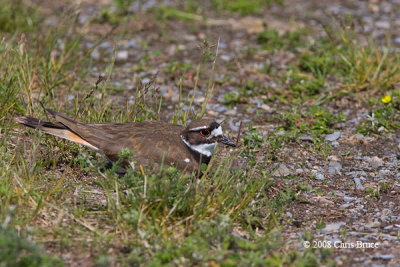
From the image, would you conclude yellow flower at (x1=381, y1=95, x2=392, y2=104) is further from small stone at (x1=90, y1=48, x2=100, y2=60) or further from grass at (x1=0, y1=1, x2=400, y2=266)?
small stone at (x1=90, y1=48, x2=100, y2=60)

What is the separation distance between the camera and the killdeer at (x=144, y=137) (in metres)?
6.18

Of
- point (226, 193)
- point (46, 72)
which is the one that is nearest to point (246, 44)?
point (46, 72)

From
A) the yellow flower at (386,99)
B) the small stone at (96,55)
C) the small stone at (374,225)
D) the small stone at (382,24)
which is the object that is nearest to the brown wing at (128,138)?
the small stone at (374,225)

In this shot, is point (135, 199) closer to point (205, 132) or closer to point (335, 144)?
point (205, 132)

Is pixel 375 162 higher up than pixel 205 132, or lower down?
lower down

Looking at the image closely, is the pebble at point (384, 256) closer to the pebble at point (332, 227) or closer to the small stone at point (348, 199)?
the pebble at point (332, 227)

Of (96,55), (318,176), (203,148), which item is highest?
(96,55)

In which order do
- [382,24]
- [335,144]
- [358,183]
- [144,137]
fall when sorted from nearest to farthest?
[144,137], [358,183], [335,144], [382,24]

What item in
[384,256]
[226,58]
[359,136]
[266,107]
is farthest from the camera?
[226,58]

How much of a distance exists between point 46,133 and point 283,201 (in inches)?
110

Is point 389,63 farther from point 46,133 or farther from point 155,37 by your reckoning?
point 46,133

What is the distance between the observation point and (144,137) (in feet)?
20.5

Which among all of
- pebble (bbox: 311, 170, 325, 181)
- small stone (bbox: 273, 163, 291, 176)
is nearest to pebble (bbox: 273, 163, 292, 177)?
small stone (bbox: 273, 163, 291, 176)

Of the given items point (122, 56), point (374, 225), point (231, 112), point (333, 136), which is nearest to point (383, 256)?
point (374, 225)
